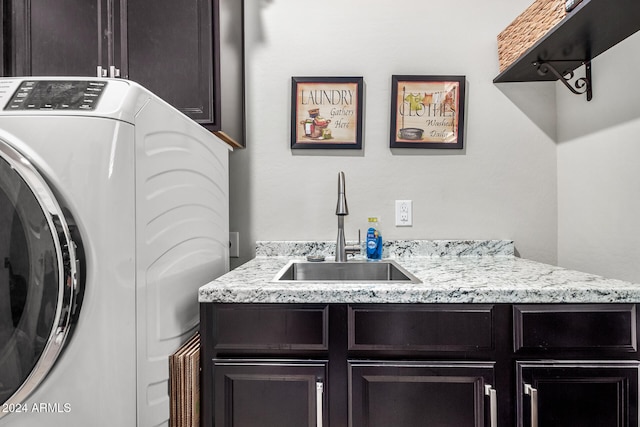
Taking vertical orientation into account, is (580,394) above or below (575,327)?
below

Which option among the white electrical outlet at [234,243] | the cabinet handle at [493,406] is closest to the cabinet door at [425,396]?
the cabinet handle at [493,406]

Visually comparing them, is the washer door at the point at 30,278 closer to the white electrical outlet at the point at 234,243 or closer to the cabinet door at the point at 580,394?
the white electrical outlet at the point at 234,243

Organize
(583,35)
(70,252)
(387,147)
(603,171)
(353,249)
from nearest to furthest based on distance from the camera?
(70,252), (583,35), (603,171), (353,249), (387,147)

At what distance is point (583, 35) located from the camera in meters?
1.29

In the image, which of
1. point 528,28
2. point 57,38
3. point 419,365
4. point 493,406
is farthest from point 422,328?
point 57,38

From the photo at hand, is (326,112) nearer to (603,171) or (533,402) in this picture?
(603,171)

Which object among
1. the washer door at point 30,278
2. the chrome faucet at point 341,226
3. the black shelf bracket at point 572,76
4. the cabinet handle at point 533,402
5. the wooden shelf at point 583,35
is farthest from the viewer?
the chrome faucet at point 341,226

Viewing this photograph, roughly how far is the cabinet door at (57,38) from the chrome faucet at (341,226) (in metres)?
1.06

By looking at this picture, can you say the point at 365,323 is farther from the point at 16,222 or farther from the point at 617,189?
the point at 617,189

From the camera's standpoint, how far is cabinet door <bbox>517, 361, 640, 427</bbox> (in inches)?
39.5

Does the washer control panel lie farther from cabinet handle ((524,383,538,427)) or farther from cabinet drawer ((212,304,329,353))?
cabinet handle ((524,383,538,427))

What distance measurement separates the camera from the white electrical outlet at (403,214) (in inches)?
68.4

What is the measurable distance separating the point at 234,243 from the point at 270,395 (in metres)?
0.86

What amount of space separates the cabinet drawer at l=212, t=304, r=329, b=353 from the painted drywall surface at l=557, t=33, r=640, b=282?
3.77ft
